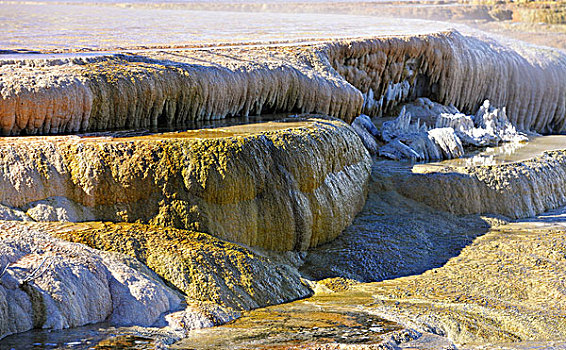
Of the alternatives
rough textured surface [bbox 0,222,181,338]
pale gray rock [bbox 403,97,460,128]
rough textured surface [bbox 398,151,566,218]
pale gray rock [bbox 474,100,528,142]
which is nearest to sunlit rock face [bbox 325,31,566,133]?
pale gray rock [bbox 403,97,460,128]

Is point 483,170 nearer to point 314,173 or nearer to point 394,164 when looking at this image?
point 394,164

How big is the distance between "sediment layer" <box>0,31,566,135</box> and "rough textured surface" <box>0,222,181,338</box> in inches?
78.5

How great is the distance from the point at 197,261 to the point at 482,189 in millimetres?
5439

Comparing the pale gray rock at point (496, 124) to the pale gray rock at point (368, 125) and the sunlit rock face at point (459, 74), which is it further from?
the pale gray rock at point (368, 125)

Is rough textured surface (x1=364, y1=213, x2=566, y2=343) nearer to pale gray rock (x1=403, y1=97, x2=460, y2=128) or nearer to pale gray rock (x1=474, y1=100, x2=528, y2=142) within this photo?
pale gray rock (x1=474, y1=100, x2=528, y2=142)

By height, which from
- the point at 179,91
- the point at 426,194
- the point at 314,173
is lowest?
the point at 426,194

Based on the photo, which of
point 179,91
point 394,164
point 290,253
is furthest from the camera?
point 394,164

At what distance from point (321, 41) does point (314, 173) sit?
197 inches

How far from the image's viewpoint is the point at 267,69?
35.7 feet

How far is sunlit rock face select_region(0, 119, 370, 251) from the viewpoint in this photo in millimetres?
7492

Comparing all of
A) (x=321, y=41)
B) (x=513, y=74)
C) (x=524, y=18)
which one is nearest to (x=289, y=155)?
(x=321, y=41)

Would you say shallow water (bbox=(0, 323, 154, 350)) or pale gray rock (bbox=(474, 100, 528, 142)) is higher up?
shallow water (bbox=(0, 323, 154, 350))

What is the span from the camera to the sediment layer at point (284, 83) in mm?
8414

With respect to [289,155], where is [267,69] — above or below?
above
